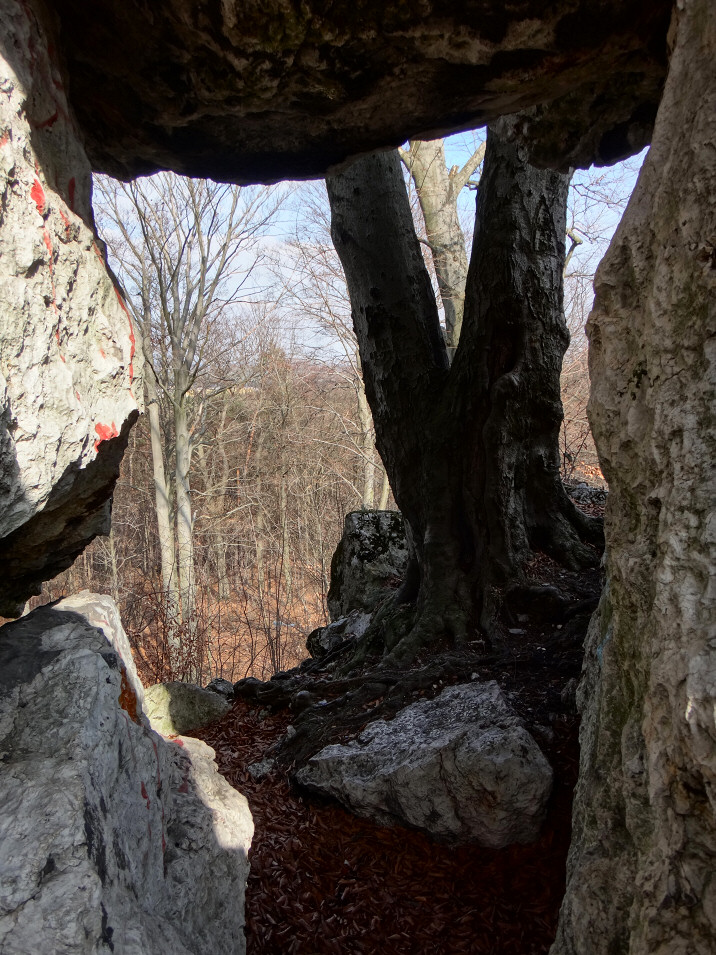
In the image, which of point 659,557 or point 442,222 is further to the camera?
point 442,222

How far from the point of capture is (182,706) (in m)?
4.61

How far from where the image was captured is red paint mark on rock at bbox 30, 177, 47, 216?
1802mm

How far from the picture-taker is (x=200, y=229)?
11.2 m

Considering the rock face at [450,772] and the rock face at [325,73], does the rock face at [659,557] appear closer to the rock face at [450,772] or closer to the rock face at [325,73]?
the rock face at [325,73]

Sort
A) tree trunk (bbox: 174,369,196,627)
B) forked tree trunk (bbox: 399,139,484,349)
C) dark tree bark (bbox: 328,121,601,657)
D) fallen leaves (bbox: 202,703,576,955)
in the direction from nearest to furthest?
Result: fallen leaves (bbox: 202,703,576,955) → dark tree bark (bbox: 328,121,601,657) → forked tree trunk (bbox: 399,139,484,349) → tree trunk (bbox: 174,369,196,627)

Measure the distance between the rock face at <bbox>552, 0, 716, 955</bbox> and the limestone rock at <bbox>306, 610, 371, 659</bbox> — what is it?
9.94ft

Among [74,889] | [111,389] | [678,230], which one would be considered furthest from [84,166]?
[74,889]

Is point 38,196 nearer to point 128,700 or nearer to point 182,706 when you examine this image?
point 128,700

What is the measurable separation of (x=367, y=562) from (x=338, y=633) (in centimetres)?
79

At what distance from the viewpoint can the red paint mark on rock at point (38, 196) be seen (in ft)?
5.91

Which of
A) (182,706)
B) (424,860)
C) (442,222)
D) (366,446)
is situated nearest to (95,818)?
(424,860)

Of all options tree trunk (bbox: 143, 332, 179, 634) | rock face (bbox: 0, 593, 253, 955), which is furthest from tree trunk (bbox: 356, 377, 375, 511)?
rock face (bbox: 0, 593, 253, 955)

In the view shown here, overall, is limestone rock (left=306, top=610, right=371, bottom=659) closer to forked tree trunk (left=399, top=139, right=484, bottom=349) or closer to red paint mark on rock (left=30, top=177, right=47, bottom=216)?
red paint mark on rock (left=30, top=177, right=47, bottom=216)

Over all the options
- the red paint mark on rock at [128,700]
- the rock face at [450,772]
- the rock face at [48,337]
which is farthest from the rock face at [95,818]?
the rock face at [450,772]
